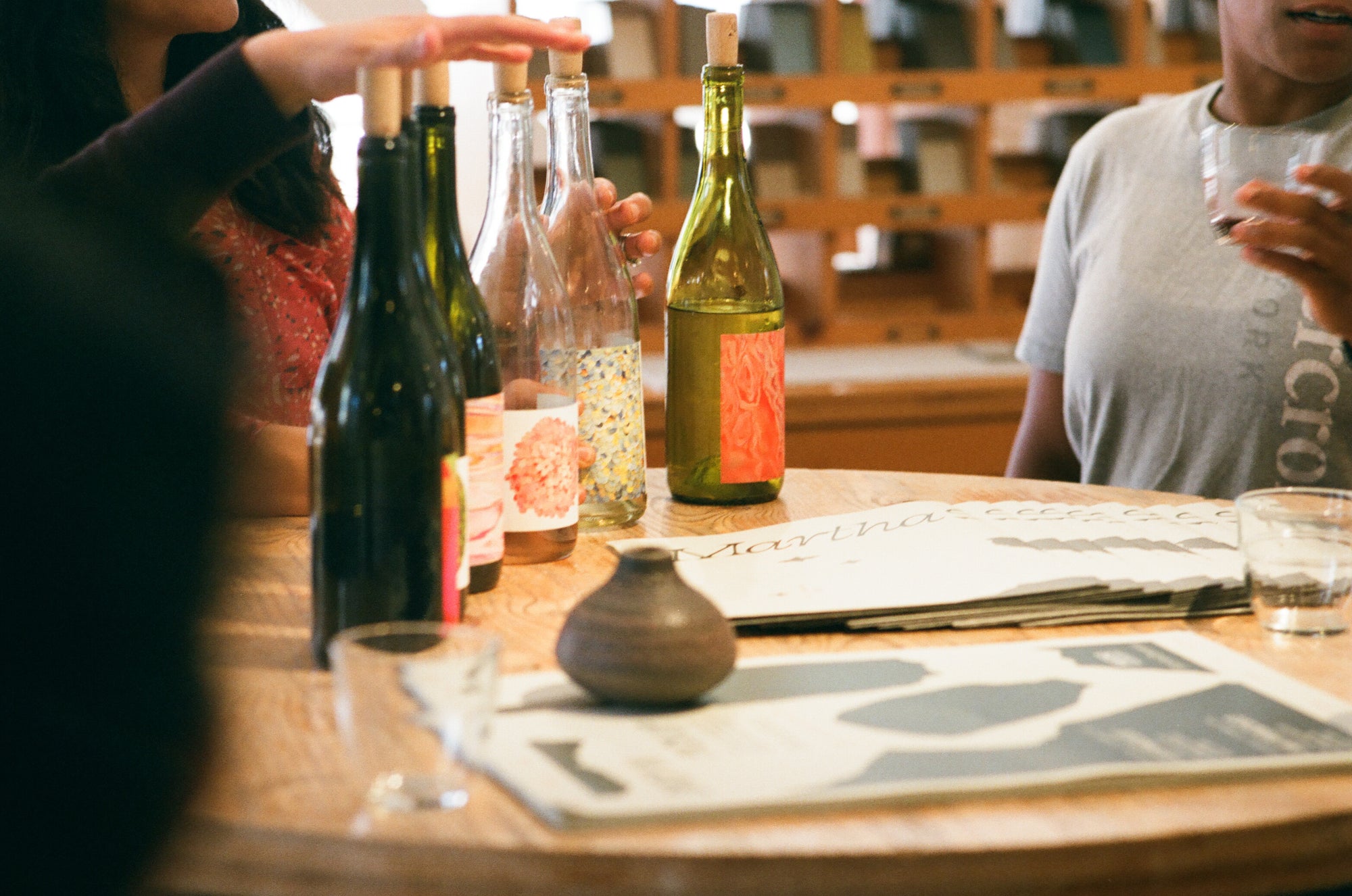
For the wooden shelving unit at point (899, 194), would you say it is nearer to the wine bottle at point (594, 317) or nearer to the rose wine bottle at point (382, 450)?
the wine bottle at point (594, 317)

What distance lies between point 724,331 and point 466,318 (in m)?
0.28

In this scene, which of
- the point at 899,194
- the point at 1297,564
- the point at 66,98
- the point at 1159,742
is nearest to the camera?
the point at 1159,742

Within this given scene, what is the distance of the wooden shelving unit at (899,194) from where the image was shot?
3285 mm

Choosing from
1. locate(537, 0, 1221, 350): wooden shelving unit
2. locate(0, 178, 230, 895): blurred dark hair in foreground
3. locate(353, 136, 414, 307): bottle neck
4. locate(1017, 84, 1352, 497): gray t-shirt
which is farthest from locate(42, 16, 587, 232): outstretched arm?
locate(537, 0, 1221, 350): wooden shelving unit

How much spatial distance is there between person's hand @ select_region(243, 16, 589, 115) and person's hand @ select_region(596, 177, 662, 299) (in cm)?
36

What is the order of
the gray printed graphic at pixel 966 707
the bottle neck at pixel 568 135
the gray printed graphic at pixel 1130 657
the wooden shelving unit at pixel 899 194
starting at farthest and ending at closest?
the wooden shelving unit at pixel 899 194 → the bottle neck at pixel 568 135 → the gray printed graphic at pixel 1130 657 → the gray printed graphic at pixel 966 707

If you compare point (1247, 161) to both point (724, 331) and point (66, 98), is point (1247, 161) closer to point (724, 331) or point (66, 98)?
point (724, 331)

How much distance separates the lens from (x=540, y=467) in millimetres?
1028

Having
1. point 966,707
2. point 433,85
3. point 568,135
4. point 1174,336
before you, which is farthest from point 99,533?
point 1174,336

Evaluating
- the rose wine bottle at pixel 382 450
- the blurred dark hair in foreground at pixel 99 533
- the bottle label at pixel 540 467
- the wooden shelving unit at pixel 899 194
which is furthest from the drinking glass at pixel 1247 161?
the wooden shelving unit at pixel 899 194

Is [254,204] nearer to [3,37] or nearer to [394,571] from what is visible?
[3,37]

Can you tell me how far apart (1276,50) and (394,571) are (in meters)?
1.23

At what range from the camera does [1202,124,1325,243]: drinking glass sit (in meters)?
1.16

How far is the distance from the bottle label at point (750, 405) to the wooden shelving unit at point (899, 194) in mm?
2094
